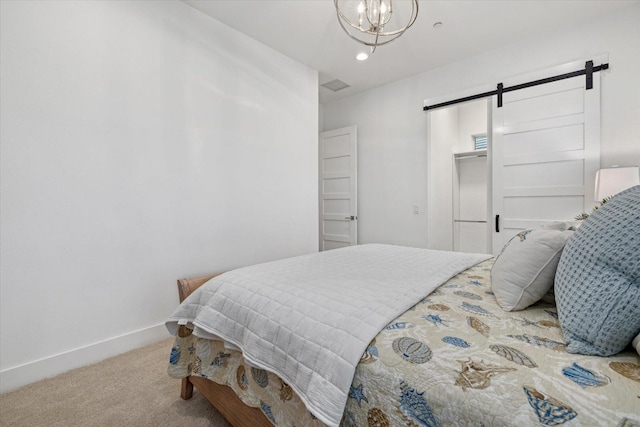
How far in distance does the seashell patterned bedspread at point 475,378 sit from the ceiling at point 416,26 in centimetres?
257

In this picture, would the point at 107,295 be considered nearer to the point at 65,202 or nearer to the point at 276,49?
the point at 65,202

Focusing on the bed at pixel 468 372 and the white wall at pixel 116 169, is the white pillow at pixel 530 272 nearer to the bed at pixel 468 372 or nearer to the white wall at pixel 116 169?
the bed at pixel 468 372

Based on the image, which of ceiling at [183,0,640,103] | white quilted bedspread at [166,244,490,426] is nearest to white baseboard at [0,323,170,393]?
white quilted bedspread at [166,244,490,426]

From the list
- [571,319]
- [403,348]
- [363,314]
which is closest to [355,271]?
[363,314]

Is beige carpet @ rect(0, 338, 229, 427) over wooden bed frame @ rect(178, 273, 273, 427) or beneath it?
beneath

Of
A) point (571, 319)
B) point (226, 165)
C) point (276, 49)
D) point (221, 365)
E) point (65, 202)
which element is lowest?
point (221, 365)

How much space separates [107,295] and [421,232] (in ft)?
10.7

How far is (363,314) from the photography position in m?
0.95

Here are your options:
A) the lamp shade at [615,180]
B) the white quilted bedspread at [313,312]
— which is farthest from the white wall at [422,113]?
the white quilted bedspread at [313,312]

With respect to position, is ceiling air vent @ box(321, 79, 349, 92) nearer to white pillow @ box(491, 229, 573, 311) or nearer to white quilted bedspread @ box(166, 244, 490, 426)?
white quilted bedspread @ box(166, 244, 490, 426)

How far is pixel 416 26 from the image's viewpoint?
9.08ft

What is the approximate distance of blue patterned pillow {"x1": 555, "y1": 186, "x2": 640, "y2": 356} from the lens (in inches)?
27.3

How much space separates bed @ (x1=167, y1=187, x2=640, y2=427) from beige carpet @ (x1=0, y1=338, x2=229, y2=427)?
1.28 ft

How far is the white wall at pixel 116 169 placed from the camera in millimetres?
1747
